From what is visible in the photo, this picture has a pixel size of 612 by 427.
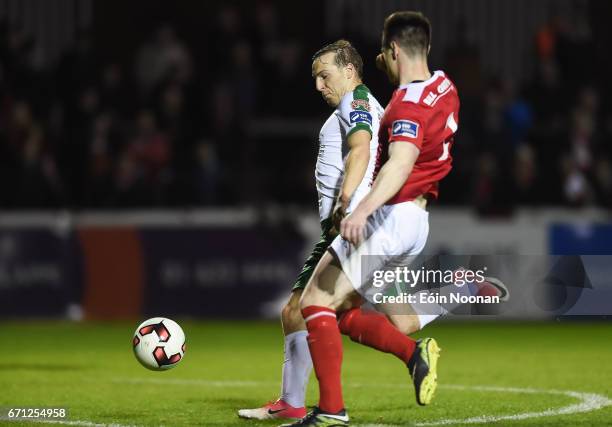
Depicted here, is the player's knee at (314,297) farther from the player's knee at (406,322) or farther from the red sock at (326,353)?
the player's knee at (406,322)

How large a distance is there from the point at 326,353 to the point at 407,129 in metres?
1.26

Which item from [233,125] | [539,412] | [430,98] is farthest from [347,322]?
[233,125]

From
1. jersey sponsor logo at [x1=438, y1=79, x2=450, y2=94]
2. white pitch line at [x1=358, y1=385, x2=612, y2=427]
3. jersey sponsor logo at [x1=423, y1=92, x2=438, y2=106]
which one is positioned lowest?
white pitch line at [x1=358, y1=385, x2=612, y2=427]

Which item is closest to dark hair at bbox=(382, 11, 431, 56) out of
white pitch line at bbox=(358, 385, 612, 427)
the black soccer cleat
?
the black soccer cleat

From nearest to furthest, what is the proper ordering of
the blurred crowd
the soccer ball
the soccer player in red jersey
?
the soccer player in red jersey < the soccer ball < the blurred crowd

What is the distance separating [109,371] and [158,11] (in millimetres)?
10118

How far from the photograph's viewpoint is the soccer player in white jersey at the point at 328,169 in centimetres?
764

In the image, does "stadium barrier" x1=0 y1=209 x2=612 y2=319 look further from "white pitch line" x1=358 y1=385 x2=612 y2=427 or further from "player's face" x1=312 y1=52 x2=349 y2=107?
"player's face" x1=312 y1=52 x2=349 y2=107

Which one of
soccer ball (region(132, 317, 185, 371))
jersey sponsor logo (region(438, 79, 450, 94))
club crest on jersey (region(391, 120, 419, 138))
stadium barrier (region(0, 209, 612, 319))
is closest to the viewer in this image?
club crest on jersey (region(391, 120, 419, 138))

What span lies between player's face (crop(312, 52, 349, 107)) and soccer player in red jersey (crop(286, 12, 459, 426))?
2.33 feet

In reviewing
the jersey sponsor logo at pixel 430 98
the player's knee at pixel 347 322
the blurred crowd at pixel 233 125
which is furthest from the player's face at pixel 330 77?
the blurred crowd at pixel 233 125

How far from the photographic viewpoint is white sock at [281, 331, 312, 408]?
7.84 metres

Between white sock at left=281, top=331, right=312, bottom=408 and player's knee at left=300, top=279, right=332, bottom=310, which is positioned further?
white sock at left=281, top=331, right=312, bottom=408

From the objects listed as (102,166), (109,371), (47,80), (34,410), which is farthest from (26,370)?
(47,80)
